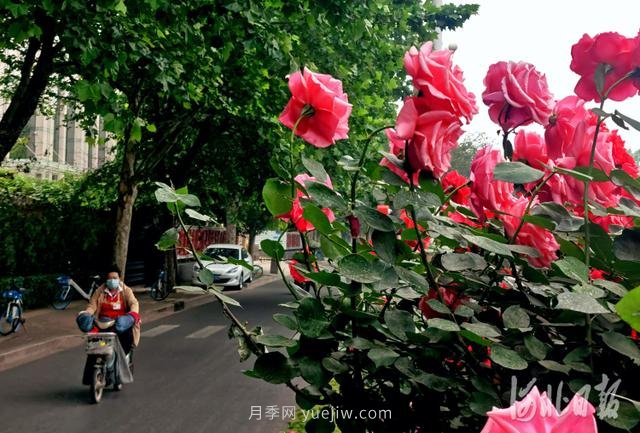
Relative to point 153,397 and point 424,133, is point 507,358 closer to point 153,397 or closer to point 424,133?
point 424,133

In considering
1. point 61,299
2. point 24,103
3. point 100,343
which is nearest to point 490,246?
point 100,343

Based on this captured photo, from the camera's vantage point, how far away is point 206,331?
13.0m

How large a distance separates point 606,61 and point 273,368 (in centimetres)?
87

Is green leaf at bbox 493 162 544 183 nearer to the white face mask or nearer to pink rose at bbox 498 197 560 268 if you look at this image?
pink rose at bbox 498 197 560 268

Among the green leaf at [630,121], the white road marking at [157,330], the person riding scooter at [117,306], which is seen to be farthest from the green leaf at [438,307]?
the white road marking at [157,330]

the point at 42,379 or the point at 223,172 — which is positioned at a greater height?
the point at 223,172

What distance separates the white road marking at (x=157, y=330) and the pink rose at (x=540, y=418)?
1280 cm

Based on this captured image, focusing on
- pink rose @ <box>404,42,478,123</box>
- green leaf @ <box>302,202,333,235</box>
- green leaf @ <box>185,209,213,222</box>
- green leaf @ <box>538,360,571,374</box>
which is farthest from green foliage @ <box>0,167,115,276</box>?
green leaf @ <box>538,360,571,374</box>

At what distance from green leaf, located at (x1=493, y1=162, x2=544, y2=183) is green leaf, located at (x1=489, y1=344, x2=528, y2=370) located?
0.29 meters

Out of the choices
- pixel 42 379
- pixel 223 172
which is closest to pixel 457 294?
pixel 42 379

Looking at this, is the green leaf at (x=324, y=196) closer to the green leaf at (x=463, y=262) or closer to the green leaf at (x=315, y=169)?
the green leaf at (x=315, y=169)

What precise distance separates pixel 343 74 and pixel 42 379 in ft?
22.4

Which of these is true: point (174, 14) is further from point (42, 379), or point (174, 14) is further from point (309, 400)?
point (309, 400)

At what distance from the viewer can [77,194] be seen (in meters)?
18.3
